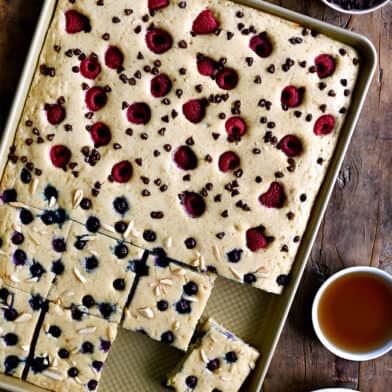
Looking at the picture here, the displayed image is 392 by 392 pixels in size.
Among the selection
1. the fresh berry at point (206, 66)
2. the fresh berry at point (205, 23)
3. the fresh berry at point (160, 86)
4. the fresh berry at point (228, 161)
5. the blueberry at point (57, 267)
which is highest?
the fresh berry at point (205, 23)

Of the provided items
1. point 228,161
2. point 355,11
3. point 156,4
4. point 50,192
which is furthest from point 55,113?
point 355,11

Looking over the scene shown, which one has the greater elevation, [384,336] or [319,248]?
[319,248]

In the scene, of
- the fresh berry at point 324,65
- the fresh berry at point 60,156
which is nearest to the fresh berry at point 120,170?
the fresh berry at point 60,156

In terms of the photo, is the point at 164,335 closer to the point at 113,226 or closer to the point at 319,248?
the point at 113,226

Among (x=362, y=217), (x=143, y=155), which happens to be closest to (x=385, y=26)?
(x=362, y=217)

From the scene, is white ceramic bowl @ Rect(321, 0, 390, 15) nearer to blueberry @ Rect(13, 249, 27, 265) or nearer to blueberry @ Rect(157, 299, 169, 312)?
blueberry @ Rect(157, 299, 169, 312)

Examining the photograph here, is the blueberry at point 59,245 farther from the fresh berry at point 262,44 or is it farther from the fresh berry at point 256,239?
the fresh berry at point 262,44

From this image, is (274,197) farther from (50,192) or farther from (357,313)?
(50,192)
